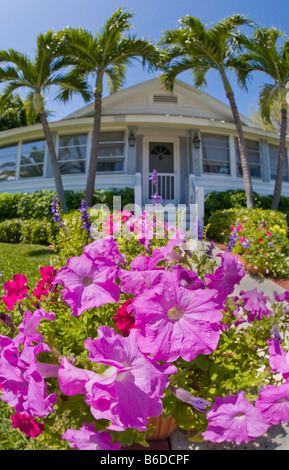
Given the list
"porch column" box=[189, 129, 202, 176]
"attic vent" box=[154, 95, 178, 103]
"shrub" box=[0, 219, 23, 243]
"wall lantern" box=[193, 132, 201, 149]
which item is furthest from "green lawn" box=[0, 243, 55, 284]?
"attic vent" box=[154, 95, 178, 103]

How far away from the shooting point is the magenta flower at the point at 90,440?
89 centimetres

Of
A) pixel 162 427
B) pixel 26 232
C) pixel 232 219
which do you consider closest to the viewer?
pixel 162 427

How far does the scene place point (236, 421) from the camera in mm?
974

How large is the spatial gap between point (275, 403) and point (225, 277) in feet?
1.48

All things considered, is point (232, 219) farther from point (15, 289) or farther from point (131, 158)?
point (15, 289)

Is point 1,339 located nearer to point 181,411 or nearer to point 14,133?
point 181,411

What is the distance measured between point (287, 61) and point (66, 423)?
39.1 feet

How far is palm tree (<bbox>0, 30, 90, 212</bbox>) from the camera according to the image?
370 inches

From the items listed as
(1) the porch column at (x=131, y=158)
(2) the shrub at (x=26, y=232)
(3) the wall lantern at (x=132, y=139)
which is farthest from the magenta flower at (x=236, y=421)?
(3) the wall lantern at (x=132, y=139)

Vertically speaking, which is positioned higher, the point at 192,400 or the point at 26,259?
the point at 192,400

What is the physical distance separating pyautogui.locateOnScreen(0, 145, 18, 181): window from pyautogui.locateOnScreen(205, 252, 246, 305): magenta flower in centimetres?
1438

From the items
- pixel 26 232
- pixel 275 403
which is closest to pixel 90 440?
pixel 275 403

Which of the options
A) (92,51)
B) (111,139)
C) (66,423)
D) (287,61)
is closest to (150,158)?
(111,139)

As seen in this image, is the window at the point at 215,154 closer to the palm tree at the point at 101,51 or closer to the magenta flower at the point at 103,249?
the palm tree at the point at 101,51
